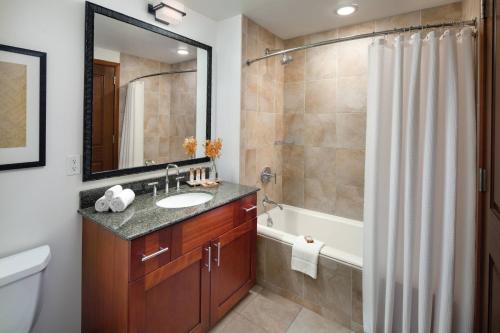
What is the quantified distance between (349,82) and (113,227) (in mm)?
2337

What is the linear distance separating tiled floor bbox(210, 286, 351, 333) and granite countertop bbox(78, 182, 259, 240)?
2.89 feet

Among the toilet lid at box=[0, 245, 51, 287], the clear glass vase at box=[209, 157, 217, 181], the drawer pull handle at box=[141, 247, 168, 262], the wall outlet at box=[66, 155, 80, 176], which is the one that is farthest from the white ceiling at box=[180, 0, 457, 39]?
the toilet lid at box=[0, 245, 51, 287]

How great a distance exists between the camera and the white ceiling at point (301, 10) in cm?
214

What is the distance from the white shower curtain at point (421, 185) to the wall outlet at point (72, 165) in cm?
178

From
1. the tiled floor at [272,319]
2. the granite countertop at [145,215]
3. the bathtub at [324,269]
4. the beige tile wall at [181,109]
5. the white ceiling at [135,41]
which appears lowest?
the tiled floor at [272,319]

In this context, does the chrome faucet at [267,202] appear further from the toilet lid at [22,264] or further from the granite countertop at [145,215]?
the toilet lid at [22,264]

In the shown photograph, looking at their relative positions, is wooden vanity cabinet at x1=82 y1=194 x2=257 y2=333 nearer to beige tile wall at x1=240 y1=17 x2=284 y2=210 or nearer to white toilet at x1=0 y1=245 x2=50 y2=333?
white toilet at x1=0 y1=245 x2=50 y2=333

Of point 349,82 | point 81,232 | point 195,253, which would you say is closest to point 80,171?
point 81,232

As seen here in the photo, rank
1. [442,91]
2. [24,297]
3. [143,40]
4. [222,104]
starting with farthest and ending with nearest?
[222,104]
[143,40]
[442,91]
[24,297]

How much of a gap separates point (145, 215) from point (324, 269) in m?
1.30

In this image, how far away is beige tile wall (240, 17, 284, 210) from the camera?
2.48m

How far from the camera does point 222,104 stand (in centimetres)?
252

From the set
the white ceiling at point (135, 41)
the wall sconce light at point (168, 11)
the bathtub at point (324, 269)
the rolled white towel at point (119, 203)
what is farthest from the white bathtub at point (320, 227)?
the wall sconce light at point (168, 11)

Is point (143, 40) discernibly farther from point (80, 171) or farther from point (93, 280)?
point (93, 280)
